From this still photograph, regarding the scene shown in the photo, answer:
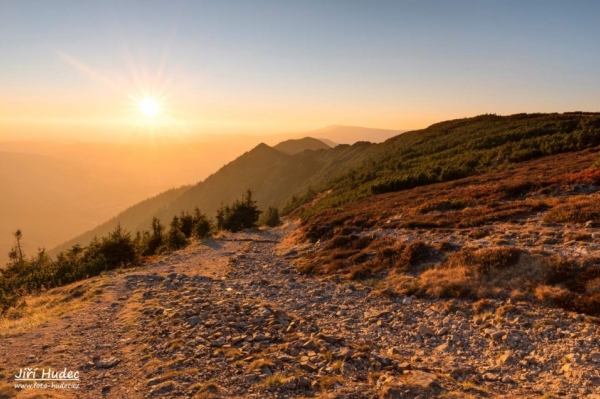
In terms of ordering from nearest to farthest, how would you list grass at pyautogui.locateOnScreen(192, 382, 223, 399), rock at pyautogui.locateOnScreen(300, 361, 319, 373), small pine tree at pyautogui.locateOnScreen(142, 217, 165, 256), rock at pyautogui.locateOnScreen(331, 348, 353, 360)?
1. grass at pyautogui.locateOnScreen(192, 382, 223, 399)
2. rock at pyautogui.locateOnScreen(300, 361, 319, 373)
3. rock at pyautogui.locateOnScreen(331, 348, 353, 360)
4. small pine tree at pyautogui.locateOnScreen(142, 217, 165, 256)

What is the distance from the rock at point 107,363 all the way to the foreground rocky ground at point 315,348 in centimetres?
4

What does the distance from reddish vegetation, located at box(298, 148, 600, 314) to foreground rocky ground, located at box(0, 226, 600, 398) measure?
109 cm

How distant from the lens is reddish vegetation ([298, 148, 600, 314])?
1159 centimetres

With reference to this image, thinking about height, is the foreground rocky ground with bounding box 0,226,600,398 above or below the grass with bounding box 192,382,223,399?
below

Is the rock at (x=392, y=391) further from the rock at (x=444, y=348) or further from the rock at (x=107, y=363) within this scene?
the rock at (x=107, y=363)

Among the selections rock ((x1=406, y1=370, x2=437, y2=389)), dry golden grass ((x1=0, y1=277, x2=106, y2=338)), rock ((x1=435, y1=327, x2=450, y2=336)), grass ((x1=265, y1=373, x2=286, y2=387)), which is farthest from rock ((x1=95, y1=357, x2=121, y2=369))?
rock ((x1=435, y1=327, x2=450, y2=336))

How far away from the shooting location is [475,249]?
587 inches

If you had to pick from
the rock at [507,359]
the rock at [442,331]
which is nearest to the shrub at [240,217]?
the rock at [442,331]

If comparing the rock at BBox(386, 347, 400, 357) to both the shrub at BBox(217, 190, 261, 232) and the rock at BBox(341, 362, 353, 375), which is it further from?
the shrub at BBox(217, 190, 261, 232)

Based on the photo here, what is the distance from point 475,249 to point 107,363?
14.4 m

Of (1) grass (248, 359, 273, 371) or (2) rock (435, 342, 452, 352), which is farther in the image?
(2) rock (435, 342, 452, 352)

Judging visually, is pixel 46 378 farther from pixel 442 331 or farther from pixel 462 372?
pixel 442 331

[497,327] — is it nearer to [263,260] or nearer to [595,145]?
[263,260]

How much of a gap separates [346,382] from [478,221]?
587 inches
